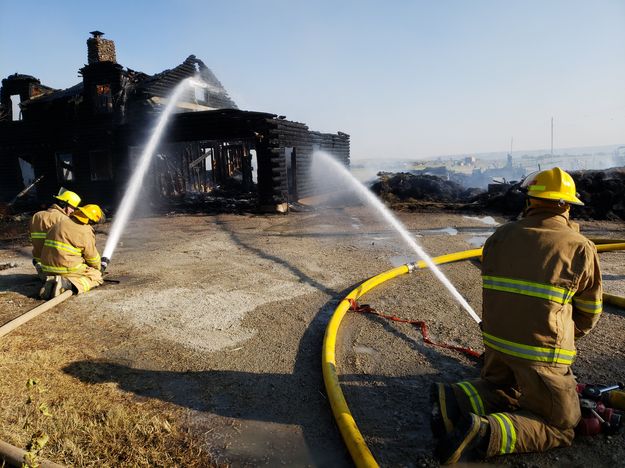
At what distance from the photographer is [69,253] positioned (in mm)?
5777

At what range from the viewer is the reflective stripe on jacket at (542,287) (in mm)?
2531

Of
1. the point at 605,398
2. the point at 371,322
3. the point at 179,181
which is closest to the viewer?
the point at 605,398

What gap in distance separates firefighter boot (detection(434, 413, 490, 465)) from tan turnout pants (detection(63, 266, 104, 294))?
5291mm

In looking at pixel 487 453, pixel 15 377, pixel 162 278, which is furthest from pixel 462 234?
pixel 15 377

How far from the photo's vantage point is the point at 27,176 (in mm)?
25219

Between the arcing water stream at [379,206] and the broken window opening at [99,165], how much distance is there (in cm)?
899

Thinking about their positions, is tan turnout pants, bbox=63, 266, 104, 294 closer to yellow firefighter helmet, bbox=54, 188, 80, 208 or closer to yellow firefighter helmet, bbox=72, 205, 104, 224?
yellow firefighter helmet, bbox=72, 205, 104, 224

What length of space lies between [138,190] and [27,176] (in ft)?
42.2

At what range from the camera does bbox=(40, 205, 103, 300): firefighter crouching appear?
5.63 m

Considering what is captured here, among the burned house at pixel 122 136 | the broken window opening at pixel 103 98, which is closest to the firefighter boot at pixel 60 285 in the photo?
the burned house at pixel 122 136

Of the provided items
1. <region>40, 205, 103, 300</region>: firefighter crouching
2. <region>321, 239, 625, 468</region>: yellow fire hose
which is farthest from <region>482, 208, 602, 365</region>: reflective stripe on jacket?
<region>40, 205, 103, 300</region>: firefighter crouching

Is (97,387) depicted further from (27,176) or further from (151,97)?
(27,176)

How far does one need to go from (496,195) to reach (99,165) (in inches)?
631

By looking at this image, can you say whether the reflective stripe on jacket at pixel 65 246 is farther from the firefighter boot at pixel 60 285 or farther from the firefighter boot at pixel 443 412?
the firefighter boot at pixel 443 412
